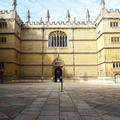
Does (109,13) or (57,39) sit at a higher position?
(109,13)

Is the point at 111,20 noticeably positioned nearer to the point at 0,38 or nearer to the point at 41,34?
the point at 41,34

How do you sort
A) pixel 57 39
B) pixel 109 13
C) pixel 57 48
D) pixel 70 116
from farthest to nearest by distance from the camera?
pixel 57 39 → pixel 57 48 → pixel 109 13 → pixel 70 116

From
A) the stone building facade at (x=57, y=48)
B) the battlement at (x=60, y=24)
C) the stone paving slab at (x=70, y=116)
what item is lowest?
the stone paving slab at (x=70, y=116)

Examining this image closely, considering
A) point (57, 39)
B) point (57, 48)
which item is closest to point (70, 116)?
point (57, 48)

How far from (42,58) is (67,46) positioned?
6.17m

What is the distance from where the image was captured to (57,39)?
100 ft

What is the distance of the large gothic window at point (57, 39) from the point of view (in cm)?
3034

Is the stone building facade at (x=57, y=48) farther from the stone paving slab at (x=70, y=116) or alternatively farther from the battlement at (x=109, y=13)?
the stone paving slab at (x=70, y=116)

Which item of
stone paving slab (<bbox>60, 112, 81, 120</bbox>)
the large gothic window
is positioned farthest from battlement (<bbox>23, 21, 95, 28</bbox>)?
stone paving slab (<bbox>60, 112, 81, 120</bbox>)

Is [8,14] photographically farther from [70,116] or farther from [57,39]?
[70,116]

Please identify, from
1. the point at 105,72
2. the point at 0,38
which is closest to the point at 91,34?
the point at 105,72

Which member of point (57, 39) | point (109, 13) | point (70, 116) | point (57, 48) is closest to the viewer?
point (70, 116)

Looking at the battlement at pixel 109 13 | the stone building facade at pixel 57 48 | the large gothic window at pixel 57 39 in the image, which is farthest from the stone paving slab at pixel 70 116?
the large gothic window at pixel 57 39

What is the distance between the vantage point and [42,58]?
2967 centimetres
